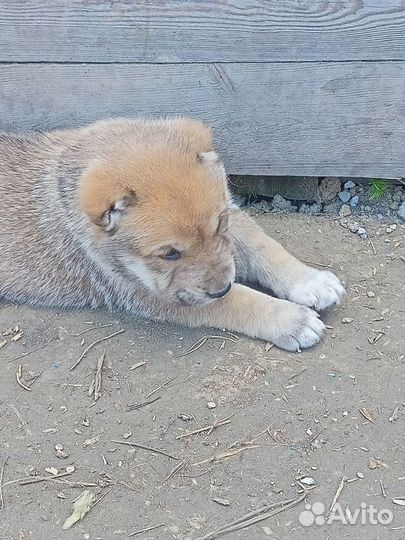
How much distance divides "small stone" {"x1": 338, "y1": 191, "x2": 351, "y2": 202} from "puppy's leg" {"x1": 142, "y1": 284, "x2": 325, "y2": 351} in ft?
4.16

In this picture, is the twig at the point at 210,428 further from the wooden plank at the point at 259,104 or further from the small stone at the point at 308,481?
the wooden plank at the point at 259,104

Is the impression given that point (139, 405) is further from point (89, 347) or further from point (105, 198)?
point (105, 198)

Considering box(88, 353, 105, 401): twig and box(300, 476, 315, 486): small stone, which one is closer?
box(300, 476, 315, 486): small stone

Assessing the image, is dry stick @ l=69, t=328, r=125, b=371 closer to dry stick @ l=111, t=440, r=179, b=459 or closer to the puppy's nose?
dry stick @ l=111, t=440, r=179, b=459

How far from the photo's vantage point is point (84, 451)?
3.57 m

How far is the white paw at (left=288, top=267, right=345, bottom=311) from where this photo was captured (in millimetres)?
4219

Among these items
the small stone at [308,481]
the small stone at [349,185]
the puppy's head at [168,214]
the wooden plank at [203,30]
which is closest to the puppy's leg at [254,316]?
the puppy's head at [168,214]

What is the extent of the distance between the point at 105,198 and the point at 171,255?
439 mm

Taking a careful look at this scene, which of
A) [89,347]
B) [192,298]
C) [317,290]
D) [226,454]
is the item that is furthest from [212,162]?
[226,454]

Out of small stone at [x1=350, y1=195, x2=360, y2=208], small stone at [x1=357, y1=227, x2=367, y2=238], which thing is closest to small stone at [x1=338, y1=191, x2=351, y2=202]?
small stone at [x1=350, y1=195, x2=360, y2=208]

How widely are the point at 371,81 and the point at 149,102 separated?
4.72 feet

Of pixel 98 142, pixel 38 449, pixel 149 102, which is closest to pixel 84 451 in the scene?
pixel 38 449

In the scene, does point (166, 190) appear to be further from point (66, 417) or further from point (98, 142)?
point (66, 417)

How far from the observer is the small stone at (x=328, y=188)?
203 inches
